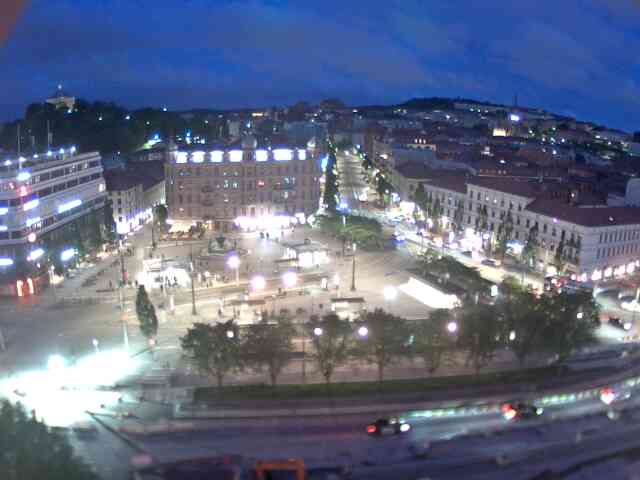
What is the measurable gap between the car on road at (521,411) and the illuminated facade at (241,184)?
92.4ft

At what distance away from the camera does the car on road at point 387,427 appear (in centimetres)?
1518

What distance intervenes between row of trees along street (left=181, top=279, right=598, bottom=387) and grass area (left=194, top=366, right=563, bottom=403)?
451 mm

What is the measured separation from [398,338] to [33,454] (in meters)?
11.3

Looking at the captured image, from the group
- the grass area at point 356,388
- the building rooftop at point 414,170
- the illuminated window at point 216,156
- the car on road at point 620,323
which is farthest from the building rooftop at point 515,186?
the grass area at point 356,388

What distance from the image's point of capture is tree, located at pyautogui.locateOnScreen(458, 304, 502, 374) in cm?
1831

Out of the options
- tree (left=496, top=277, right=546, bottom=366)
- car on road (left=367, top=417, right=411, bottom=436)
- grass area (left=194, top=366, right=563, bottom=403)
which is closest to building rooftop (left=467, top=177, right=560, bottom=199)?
tree (left=496, top=277, right=546, bottom=366)

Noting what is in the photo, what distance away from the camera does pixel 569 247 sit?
102 feet

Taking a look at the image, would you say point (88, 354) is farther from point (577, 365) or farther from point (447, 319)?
point (577, 365)

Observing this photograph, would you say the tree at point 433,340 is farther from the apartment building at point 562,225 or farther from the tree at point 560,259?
the apartment building at point 562,225

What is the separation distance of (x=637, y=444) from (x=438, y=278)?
1298cm

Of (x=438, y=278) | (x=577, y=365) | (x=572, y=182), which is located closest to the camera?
(x=577, y=365)

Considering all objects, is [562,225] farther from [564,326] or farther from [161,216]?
[161,216]

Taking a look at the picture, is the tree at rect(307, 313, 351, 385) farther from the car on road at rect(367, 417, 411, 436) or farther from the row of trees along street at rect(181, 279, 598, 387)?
the car on road at rect(367, 417, 411, 436)

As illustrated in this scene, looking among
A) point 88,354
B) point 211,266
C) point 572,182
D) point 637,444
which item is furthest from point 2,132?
point 637,444
